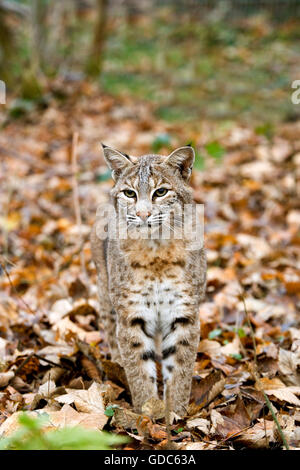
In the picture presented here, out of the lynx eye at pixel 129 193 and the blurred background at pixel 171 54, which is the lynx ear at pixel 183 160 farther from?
the blurred background at pixel 171 54

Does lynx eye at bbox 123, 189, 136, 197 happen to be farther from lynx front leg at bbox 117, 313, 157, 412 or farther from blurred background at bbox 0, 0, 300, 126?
blurred background at bbox 0, 0, 300, 126

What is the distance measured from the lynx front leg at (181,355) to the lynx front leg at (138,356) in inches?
4.7

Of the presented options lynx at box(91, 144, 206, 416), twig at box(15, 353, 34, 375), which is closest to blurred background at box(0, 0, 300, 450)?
twig at box(15, 353, 34, 375)

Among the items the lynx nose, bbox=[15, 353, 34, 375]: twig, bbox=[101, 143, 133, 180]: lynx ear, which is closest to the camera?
the lynx nose

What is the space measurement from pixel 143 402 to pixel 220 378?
537 mm

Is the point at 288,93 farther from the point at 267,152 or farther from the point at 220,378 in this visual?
the point at 220,378

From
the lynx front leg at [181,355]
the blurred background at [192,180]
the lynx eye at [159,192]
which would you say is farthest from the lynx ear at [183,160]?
the blurred background at [192,180]

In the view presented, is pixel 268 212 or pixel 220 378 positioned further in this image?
pixel 268 212

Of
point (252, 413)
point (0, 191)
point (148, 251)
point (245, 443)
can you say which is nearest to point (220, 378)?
point (252, 413)

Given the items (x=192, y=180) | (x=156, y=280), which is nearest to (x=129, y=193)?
(x=156, y=280)

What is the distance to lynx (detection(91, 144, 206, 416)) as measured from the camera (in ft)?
11.9

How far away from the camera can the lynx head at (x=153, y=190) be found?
3.62 meters

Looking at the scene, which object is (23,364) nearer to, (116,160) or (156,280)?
(156,280)

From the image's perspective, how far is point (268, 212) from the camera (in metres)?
7.59
